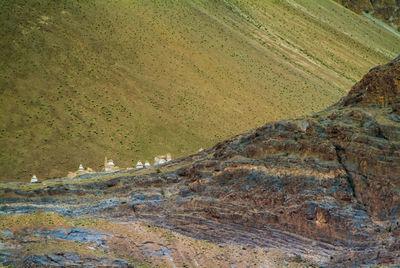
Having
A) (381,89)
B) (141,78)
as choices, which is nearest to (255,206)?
(381,89)

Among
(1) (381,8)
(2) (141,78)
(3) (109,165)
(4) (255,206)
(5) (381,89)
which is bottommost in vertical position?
(3) (109,165)

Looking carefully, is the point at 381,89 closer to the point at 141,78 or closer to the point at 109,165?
the point at 109,165

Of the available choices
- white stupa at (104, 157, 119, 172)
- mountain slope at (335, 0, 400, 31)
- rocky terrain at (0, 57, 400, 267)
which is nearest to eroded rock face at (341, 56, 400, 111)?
rocky terrain at (0, 57, 400, 267)

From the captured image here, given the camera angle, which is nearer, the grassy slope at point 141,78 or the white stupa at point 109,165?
the white stupa at point 109,165

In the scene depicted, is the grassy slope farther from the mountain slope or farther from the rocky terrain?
the mountain slope

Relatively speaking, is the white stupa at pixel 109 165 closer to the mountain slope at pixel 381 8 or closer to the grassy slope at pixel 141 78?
the grassy slope at pixel 141 78

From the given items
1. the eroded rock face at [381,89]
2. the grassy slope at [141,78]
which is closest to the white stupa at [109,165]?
the grassy slope at [141,78]
